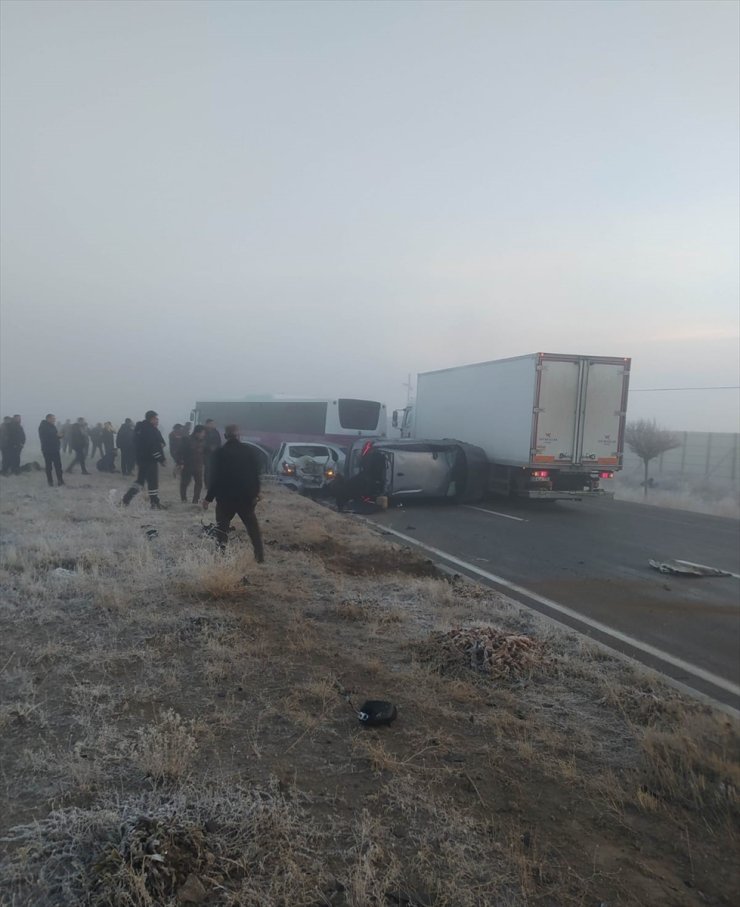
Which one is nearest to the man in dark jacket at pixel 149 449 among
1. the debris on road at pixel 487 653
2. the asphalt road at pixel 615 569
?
the asphalt road at pixel 615 569

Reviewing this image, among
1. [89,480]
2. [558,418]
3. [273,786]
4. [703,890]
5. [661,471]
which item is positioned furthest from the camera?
[661,471]

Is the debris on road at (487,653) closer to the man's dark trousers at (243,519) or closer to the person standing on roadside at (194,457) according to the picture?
the man's dark trousers at (243,519)

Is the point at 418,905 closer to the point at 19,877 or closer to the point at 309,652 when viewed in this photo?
the point at 19,877

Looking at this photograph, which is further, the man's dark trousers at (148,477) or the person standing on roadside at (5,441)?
the person standing on roadside at (5,441)

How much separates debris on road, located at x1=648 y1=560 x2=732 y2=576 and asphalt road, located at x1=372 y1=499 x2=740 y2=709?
0.18m

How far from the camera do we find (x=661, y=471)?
43.0m

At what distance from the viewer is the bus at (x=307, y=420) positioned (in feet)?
82.1

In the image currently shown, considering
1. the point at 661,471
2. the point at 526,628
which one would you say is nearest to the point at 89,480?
the point at 526,628

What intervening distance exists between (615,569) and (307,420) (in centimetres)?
1694

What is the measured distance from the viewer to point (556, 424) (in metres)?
16.8

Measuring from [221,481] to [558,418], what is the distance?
34.7 feet

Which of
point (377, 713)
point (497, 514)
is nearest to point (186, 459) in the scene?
point (497, 514)

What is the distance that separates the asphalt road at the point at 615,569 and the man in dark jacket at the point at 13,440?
1030cm

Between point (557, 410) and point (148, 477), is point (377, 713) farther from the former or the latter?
point (557, 410)
